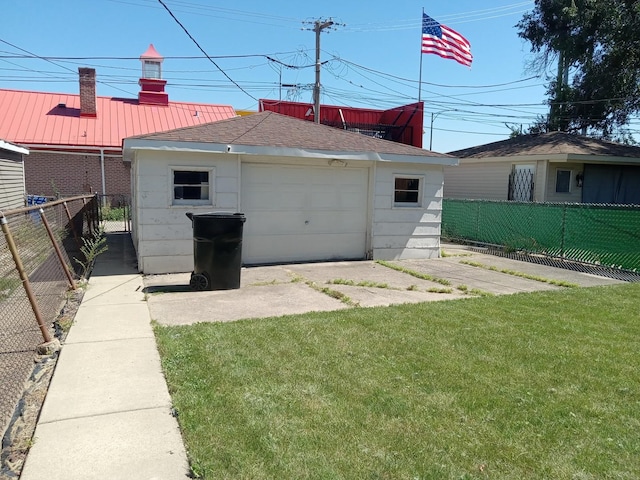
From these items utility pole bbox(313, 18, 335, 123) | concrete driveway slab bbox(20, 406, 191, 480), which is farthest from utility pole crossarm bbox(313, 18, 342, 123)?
concrete driveway slab bbox(20, 406, 191, 480)

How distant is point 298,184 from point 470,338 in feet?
20.6

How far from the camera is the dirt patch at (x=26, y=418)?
3023 millimetres

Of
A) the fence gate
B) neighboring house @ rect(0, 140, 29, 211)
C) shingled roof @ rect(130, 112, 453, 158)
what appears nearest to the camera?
shingled roof @ rect(130, 112, 453, 158)

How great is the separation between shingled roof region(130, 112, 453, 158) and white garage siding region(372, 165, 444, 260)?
0.51 metres

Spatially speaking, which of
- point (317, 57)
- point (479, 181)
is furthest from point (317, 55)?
point (479, 181)

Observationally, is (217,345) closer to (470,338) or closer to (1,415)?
(1,415)

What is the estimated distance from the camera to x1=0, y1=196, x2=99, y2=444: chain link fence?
4.45 meters

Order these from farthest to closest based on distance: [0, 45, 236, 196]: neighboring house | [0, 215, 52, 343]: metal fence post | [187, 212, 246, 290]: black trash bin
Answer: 1. [0, 45, 236, 196]: neighboring house
2. [187, 212, 246, 290]: black trash bin
3. [0, 215, 52, 343]: metal fence post

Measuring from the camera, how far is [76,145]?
21516 millimetres

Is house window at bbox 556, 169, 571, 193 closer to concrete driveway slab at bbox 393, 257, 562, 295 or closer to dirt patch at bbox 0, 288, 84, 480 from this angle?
concrete driveway slab at bbox 393, 257, 562, 295

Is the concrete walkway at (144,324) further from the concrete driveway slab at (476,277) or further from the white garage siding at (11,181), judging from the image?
the white garage siding at (11,181)

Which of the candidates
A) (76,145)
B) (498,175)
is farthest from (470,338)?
(76,145)

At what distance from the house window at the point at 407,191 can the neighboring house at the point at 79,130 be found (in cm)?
1376

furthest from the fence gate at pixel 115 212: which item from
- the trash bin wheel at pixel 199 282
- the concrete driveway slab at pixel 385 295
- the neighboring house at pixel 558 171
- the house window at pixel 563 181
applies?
the house window at pixel 563 181
